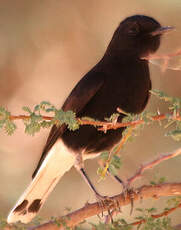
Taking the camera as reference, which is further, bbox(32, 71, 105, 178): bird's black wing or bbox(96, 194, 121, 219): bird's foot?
bbox(32, 71, 105, 178): bird's black wing

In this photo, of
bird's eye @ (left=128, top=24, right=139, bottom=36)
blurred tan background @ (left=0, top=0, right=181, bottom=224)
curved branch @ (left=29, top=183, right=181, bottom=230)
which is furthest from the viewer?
A: blurred tan background @ (left=0, top=0, right=181, bottom=224)

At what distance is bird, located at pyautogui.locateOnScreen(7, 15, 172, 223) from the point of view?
15.9 ft

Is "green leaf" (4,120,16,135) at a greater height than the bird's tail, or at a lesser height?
lesser

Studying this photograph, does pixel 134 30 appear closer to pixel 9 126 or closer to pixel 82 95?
pixel 82 95

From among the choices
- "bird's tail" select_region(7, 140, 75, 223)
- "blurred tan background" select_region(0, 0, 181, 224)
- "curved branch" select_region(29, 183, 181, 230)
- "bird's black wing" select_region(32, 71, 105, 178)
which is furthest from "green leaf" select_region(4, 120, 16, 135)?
"blurred tan background" select_region(0, 0, 181, 224)

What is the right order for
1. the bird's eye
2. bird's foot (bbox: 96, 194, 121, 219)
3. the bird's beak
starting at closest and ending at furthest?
bird's foot (bbox: 96, 194, 121, 219) → the bird's beak → the bird's eye

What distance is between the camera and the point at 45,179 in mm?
5359

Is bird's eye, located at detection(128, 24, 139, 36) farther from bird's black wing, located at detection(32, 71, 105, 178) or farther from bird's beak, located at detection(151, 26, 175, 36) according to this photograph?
bird's black wing, located at detection(32, 71, 105, 178)

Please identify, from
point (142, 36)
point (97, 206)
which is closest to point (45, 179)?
point (97, 206)

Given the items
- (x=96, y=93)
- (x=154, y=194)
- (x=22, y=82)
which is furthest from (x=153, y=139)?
(x=154, y=194)

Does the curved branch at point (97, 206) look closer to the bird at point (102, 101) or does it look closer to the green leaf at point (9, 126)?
the bird at point (102, 101)

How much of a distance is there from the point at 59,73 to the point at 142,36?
12.0ft

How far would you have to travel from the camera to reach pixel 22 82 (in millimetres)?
8641

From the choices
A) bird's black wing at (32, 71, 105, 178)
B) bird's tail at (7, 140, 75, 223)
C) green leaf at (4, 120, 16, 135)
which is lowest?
green leaf at (4, 120, 16, 135)
